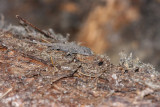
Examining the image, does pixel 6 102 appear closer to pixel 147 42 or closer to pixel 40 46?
pixel 40 46

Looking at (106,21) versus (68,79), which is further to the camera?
(106,21)

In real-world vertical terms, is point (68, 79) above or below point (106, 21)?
below

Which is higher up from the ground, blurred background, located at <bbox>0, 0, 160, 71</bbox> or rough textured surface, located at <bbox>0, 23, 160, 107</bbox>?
blurred background, located at <bbox>0, 0, 160, 71</bbox>

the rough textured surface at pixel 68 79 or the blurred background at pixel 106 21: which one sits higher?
the blurred background at pixel 106 21

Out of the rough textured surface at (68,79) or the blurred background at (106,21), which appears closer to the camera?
the rough textured surface at (68,79)
